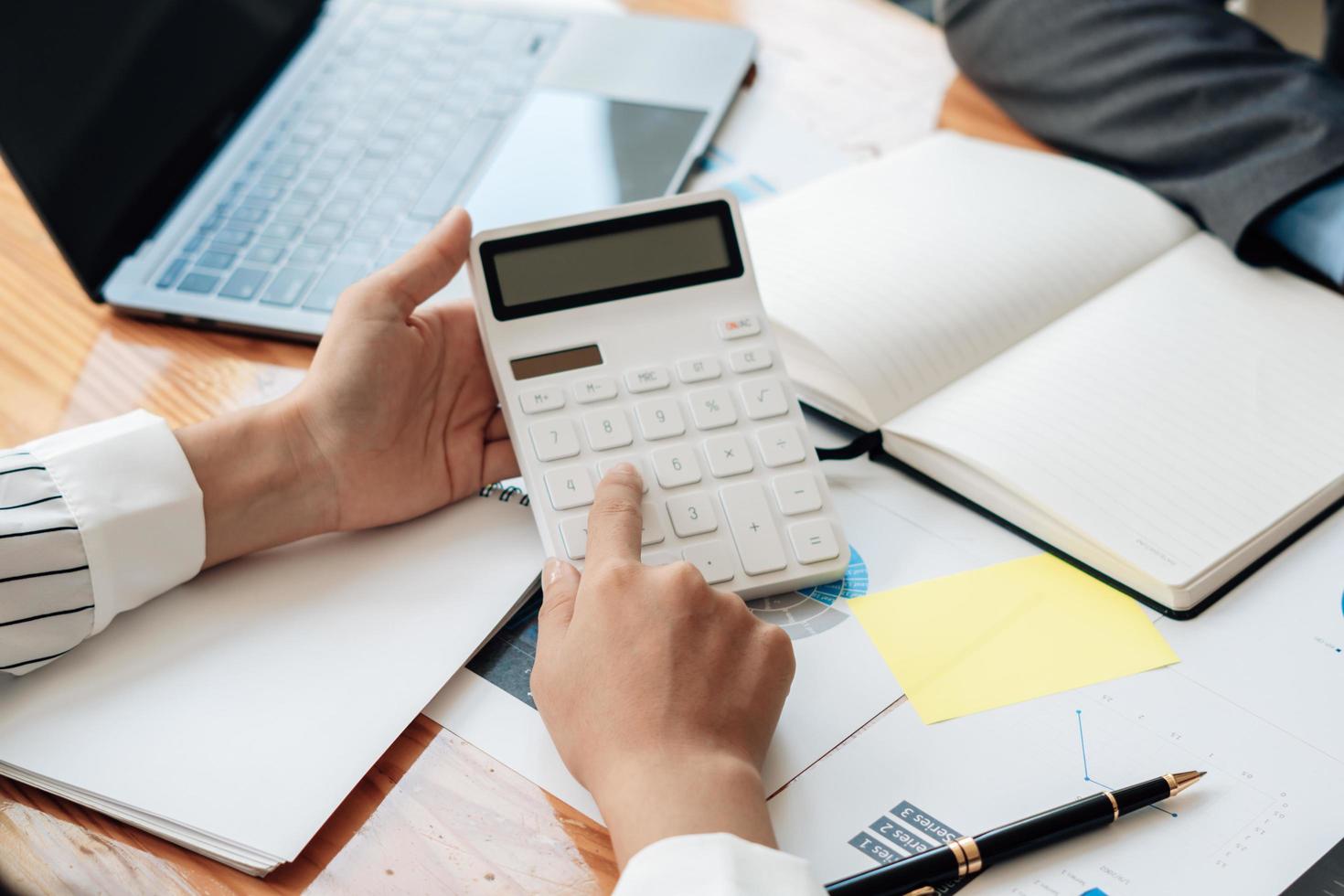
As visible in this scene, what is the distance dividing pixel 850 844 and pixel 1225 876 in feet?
0.49

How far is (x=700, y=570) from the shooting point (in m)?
0.55

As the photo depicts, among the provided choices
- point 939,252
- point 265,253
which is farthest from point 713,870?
point 265,253

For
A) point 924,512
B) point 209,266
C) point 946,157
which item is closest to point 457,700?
point 924,512

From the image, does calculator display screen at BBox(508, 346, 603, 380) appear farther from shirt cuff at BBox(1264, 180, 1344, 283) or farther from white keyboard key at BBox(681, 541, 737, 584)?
shirt cuff at BBox(1264, 180, 1344, 283)

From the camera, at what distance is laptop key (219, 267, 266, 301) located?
760 mm

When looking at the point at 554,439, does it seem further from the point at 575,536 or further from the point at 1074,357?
the point at 1074,357

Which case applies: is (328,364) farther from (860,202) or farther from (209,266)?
(860,202)

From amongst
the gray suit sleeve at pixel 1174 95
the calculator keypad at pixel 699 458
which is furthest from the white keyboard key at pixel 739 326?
the gray suit sleeve at pixel 1174 95

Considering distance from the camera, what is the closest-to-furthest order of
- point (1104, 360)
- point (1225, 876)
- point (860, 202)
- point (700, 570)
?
1. point (1225, 876)
2. point (700, 570)
3. point (1104, 360)
4. point (860, 202)

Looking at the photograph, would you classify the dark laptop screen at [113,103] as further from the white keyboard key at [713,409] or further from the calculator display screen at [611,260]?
the white keyboard key at [713,409]

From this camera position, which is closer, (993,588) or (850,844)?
(850,844)

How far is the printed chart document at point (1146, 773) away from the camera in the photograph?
0.45 meters

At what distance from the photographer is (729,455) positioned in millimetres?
587

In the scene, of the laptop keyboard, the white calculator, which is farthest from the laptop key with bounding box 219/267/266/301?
the white calculator
